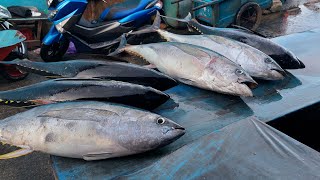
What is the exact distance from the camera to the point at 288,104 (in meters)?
2.41

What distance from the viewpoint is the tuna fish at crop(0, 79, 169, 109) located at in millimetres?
2059

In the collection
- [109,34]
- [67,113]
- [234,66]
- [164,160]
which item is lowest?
[109,34]

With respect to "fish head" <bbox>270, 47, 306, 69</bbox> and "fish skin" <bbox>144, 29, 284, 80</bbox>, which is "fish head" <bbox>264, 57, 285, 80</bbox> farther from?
"fish head" <bbox>270, 47, 306, 69</bbox>

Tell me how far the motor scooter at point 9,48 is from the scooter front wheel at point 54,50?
675 millimetres

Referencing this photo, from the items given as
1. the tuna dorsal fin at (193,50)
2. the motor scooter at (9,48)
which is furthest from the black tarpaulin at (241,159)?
the motor scooter at (9,48)

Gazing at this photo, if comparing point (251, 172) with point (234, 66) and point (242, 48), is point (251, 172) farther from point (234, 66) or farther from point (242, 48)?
point (242, 48)

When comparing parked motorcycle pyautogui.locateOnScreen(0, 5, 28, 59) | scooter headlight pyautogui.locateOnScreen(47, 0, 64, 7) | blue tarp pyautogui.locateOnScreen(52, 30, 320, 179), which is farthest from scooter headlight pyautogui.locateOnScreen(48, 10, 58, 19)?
blue tarp pyautogui.locateOnScreen(52, 30, 320, 179)

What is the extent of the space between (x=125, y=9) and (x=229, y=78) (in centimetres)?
461

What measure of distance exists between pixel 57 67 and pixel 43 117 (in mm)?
729

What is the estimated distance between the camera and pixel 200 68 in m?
2.42

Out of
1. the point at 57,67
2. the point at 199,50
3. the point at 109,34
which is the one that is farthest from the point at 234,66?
the point at 109,34

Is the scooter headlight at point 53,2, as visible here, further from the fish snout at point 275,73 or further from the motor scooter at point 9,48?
the fish snout at point 275,73

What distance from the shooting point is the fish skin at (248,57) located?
254 cm

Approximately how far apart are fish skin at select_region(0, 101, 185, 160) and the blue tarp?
9 centimetres
